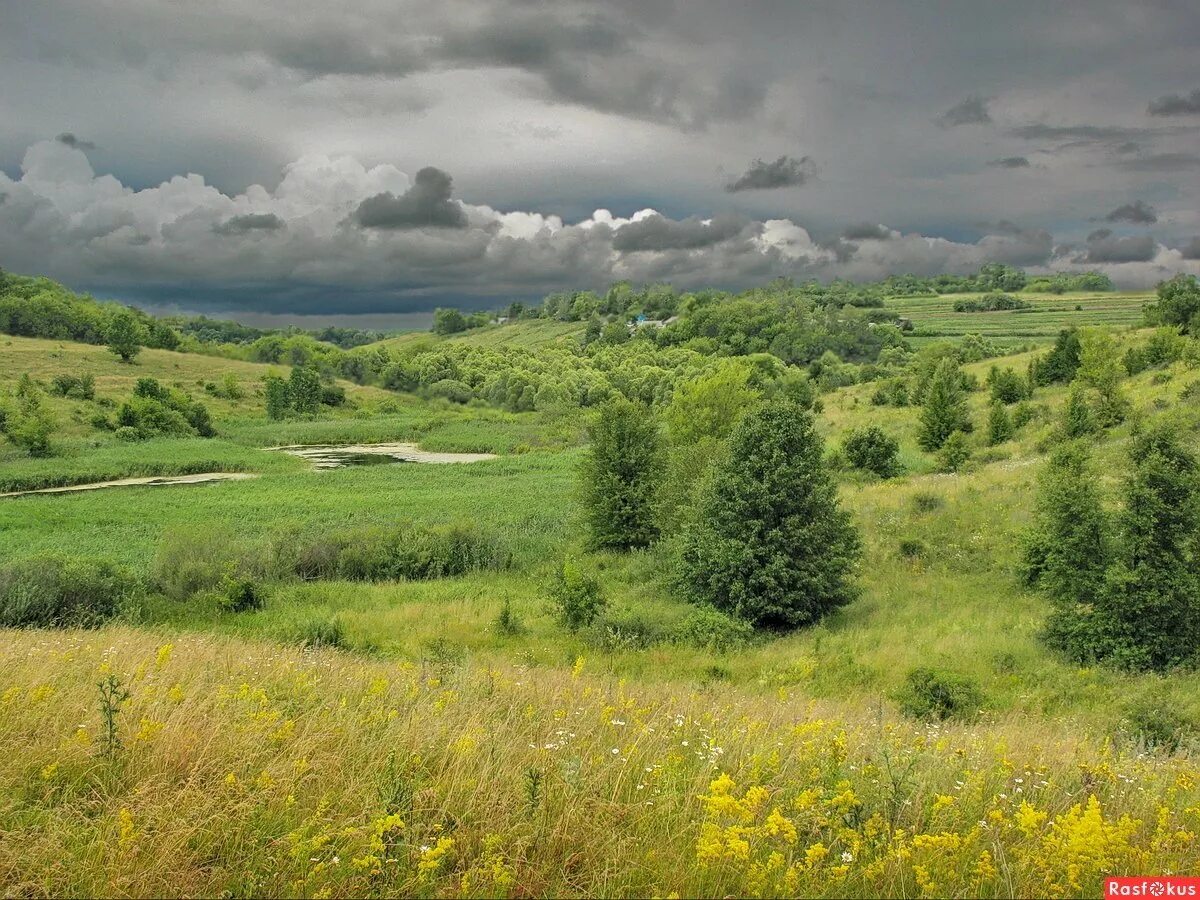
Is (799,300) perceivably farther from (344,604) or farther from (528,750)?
(528,750)

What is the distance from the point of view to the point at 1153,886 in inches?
171

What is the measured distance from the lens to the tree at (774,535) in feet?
71.4

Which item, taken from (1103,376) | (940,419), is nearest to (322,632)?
(940,419)

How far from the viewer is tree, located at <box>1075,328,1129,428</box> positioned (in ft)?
131

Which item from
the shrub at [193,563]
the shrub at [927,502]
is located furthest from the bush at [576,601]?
the shrub at [927,502]

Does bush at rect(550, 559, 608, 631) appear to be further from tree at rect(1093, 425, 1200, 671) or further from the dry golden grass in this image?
the dry golden grass

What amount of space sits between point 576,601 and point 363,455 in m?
66.5

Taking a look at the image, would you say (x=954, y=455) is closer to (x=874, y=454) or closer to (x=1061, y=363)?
(x=874, y=454)

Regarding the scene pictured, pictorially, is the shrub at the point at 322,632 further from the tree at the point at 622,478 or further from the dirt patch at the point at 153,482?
the dirt patch at the point at 153,482

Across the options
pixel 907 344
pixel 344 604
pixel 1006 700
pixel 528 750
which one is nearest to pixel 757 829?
pixel 528 750

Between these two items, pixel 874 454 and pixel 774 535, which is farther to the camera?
pixel 874 454

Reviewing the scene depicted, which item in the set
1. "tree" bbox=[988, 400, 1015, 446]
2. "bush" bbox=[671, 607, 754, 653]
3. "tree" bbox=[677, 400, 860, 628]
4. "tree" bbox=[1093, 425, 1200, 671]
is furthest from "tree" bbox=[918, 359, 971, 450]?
"tree" bbox=[1093, 425, 1200, 671]

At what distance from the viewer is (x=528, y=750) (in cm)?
548

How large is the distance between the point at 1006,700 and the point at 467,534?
78.2 ft
